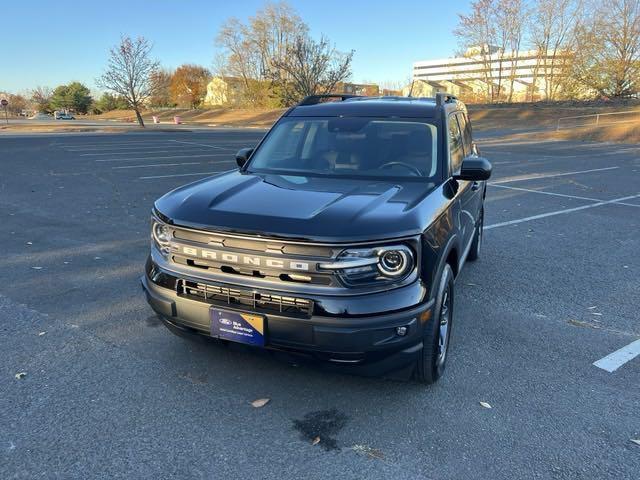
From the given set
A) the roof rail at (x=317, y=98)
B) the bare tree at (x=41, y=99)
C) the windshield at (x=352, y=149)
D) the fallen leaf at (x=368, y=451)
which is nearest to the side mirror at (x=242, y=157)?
the windshield at (x=352, y=149)

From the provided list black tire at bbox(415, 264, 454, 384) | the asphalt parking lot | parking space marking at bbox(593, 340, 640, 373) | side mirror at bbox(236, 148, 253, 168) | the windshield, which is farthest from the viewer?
side mirror at bbox(236, 148, 253, 168)

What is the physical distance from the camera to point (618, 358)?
3.60 m

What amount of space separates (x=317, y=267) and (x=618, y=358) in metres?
2.54

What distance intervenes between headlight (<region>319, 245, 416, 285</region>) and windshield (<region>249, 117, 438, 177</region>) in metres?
1.21

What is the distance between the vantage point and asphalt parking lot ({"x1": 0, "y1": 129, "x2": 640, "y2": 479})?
2500 millimetres

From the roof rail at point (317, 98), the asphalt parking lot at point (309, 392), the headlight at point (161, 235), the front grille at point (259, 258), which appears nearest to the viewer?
the asphalt parking lot at point (309, 392)

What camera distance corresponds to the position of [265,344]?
2707 millimetres

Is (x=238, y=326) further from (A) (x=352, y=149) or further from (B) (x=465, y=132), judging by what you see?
(B) (x=465, y=132)

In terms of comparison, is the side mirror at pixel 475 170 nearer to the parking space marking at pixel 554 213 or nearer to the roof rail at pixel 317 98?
the roof rail at pixel 317 98

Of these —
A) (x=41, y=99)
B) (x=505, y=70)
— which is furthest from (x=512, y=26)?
(x=41, y=99)

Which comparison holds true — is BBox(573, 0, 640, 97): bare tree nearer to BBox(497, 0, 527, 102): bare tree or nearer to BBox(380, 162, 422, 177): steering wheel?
BBox(497, 0, 527, 102): bare tree

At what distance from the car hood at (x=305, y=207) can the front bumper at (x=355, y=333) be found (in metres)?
0.36

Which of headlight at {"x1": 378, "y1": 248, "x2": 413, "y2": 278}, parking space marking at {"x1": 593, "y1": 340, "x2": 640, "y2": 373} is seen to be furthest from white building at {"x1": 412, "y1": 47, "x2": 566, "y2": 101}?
headlight at {"x1": 378, "y1": 248, "x2": 413, "y2": 278}

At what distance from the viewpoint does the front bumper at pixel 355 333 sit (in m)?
2.58
